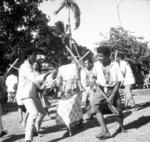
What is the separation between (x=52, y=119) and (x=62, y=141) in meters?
3.22

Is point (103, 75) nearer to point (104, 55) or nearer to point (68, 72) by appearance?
point (104, 55)

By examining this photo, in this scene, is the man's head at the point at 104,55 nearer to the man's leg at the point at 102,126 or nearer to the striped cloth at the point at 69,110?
the man's leg at the point at 102,126

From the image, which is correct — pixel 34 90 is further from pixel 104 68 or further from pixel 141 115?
pixel 141 115

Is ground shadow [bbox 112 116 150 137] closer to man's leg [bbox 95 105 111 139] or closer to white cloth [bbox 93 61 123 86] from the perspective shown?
man's leg [bbox 95 105 111 139]

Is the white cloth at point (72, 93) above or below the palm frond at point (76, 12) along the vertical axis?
below

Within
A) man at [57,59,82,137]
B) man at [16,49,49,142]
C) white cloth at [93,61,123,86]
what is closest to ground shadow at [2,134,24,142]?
man at [16,49,49,142]

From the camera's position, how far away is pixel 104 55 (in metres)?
5.39

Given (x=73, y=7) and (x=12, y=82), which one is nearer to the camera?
(x=12, y=82)

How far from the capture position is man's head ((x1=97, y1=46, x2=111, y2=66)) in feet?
17.6

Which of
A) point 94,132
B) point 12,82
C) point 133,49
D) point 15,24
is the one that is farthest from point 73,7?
point 94,132

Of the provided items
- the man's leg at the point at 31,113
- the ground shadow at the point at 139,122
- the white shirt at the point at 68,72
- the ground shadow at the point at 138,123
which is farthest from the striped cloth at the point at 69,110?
the ground shadow at the point at 139,122

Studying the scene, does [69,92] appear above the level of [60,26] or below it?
below

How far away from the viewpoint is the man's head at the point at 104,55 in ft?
17.6

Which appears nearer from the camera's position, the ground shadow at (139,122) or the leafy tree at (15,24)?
the ground shadow at (139,122)
